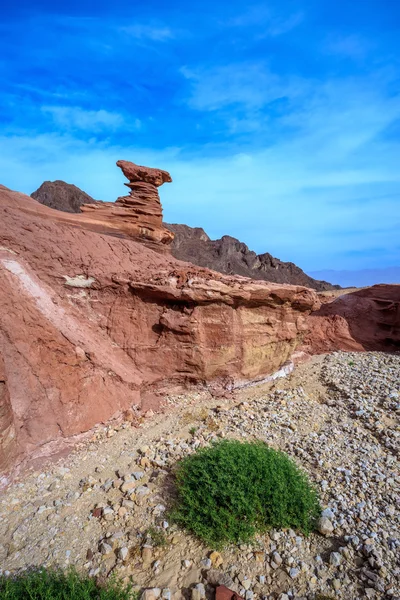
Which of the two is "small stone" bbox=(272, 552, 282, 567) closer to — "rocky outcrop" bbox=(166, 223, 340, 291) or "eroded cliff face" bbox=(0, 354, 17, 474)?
"eroded cliff face" bbox=(0, 354, 17, 474)

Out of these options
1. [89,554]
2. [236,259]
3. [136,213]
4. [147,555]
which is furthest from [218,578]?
[236,259]

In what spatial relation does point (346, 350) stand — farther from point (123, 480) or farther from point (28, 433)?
point (28, 433)

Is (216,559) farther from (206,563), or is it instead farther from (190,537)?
(190,537)

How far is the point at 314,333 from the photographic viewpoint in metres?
13.0

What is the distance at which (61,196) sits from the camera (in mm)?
24078

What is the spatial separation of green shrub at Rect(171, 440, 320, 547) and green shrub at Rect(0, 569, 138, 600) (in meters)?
1.04

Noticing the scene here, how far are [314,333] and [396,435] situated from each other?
7.06 m

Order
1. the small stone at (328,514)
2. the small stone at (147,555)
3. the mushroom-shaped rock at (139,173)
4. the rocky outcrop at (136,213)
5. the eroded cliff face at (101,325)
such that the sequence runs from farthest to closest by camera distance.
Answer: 1. the mushroom-shaped rock at (139,173)
2. the rocky outcrop at (136,213)
3. the eroded cliff face at (101,325)
4. the small stone at (328,514)
5. the small stone at (147,555)

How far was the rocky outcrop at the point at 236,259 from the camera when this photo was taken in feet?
98.2

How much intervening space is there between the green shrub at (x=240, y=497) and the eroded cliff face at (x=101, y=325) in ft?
8.18

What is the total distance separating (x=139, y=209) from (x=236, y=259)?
77.4ft

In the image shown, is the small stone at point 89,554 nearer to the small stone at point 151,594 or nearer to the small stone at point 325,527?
the small stone at point 151,594

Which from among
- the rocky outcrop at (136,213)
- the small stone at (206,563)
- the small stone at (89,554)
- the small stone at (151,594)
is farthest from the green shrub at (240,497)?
the rocky outcrop at (136,213)

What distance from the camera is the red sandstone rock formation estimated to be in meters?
8.88
